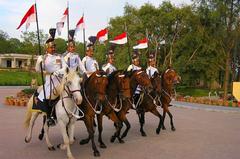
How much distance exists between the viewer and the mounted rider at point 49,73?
926 cm

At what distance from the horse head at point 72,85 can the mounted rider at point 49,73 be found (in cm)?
61

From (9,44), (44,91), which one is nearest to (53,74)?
(44,91)

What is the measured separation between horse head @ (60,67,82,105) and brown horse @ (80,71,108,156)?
0.70 m

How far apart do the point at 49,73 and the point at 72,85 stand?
1.52 m

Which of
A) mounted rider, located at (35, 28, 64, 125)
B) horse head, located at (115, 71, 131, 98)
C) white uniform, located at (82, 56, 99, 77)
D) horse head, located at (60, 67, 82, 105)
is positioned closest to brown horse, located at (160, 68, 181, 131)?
white uniform, located at (82, 56, 99, 77)

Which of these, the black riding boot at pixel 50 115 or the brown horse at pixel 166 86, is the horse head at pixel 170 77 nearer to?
the brown horse at pixel 166 86

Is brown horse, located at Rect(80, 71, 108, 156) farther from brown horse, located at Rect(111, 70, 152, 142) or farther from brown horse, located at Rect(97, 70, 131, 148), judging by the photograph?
brown horse, located at Rect(111, 70, 152, 142)

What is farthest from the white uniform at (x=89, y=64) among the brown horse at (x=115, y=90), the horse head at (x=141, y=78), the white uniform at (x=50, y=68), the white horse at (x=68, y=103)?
the white horse at (x=68, y=103)

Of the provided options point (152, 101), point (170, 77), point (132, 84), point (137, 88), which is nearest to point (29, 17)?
point (132, 84)

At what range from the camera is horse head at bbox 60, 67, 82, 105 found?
8193mm

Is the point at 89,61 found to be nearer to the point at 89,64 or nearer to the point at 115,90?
the point at 89,64

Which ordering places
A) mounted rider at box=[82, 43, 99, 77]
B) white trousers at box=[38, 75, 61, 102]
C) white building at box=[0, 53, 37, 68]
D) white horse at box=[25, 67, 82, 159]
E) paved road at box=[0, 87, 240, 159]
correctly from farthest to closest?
1. white building at box=[0, 53, 37, 68]
2. mounted rider at box=[82, 43, 99, 77]
3. white trousers at box=[38, 75, 61, 102]
4. paved road at box=[0, 87, 240, 159]
5. white horse at box=[25, 67, 82, 159]

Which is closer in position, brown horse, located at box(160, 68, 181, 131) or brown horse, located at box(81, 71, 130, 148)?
brown horse, located at box(81, 71, 130, 148)

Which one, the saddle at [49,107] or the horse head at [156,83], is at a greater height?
the horse head at [156,83]
